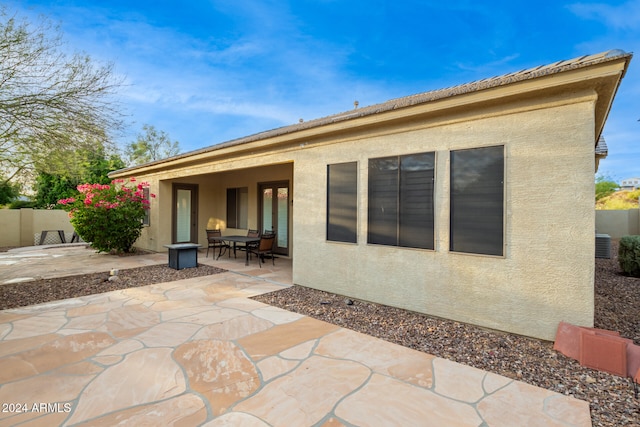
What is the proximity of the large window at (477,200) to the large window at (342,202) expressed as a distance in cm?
170

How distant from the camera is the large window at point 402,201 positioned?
4.45 meters

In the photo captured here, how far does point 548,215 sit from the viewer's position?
3510 millimetres

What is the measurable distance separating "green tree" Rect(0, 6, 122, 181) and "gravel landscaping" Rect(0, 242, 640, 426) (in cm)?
343

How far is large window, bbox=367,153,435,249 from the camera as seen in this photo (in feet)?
14.6

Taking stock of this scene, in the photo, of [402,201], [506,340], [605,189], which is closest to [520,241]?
[506,340]

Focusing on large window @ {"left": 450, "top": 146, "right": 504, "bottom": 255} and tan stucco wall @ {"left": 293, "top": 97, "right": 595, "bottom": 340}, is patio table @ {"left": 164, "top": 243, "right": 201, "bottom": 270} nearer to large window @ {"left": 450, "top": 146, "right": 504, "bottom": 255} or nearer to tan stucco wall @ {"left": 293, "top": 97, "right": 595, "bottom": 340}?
tan stucco wall @ {"left": 293, "top": 97, "right": 595, "bottom": 340}

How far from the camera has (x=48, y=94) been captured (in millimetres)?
6629

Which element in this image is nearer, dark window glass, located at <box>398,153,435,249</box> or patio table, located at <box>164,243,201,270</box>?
dark window glass, located at <box>398,153,435,249</box>

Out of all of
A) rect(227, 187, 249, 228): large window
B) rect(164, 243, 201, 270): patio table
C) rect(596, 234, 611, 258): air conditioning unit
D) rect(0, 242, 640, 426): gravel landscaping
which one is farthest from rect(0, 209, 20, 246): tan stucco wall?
rect(596, 234, 611, 258): air conditioning unit

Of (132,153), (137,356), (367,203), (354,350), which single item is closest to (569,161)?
(367,203)

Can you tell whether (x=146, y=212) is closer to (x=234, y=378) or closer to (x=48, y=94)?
(x=48, y=94)

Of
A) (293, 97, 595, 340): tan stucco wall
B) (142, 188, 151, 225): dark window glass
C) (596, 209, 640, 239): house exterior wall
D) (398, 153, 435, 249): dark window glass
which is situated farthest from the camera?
(596, 209, 640, 239): house exterior wall

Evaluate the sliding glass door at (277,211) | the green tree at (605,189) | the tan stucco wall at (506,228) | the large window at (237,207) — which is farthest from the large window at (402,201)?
the green tree at (605,189)

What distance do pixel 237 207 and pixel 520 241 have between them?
975 centimetres
